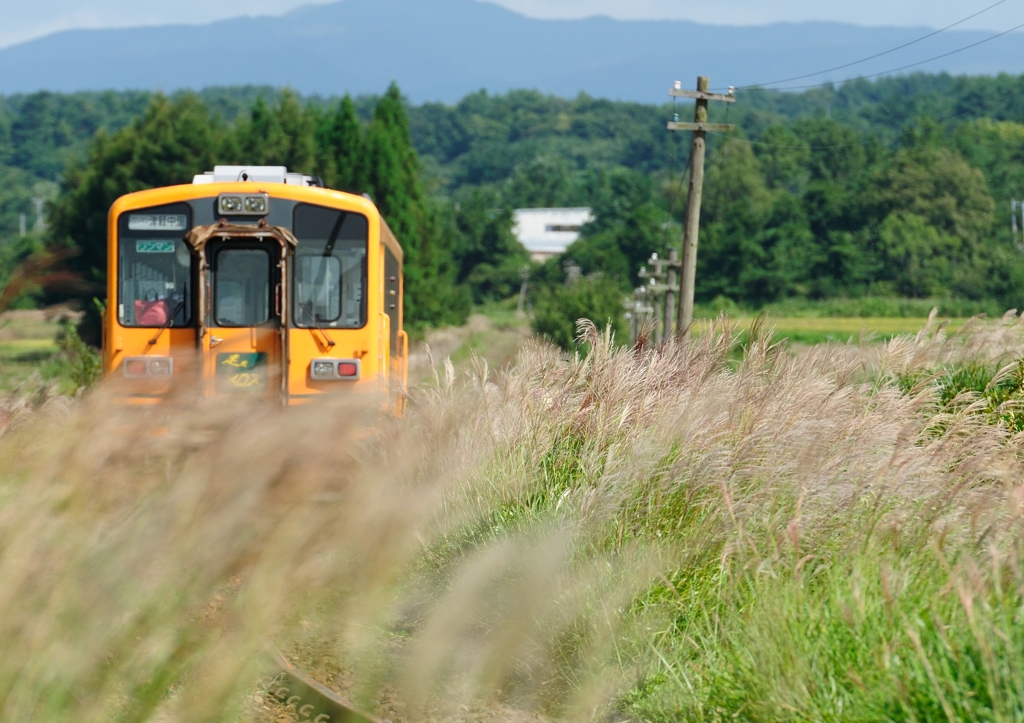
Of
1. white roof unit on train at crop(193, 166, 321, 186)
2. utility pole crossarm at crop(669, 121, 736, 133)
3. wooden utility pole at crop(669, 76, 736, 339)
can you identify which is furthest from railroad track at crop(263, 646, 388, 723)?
utility pole crossarm at crop(669, 121, 736, 133)

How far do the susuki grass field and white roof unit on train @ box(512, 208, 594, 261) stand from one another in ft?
410

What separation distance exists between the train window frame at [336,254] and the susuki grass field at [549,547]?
11.6ft

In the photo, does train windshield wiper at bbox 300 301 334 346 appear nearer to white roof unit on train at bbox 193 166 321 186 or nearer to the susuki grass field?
white roof unit on train at bbox 193 166 321 186

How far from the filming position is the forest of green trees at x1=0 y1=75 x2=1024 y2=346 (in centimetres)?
4666

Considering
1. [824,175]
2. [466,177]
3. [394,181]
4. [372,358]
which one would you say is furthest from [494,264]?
[372,358]

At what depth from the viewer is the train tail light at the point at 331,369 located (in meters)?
11.8

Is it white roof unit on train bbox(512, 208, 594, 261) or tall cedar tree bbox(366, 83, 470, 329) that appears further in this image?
white roof unit on train bbox(512, 208, 594, 261)

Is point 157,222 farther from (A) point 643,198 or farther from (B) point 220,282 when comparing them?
(A) point 643,198

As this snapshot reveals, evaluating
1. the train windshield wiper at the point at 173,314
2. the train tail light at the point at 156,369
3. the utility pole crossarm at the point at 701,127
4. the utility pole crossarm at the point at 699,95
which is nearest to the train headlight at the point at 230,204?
the train windshield wiper at the point at 173,314

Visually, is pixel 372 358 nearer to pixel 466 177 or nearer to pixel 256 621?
pixel 256 621

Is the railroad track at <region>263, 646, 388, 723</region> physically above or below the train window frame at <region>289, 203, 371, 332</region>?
below

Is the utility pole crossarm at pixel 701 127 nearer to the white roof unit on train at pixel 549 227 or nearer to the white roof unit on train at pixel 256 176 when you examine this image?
the white roof unit on train at pixel 256 176

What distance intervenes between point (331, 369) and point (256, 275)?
118 centimetres

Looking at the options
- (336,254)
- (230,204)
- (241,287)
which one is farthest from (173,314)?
(336,254)
